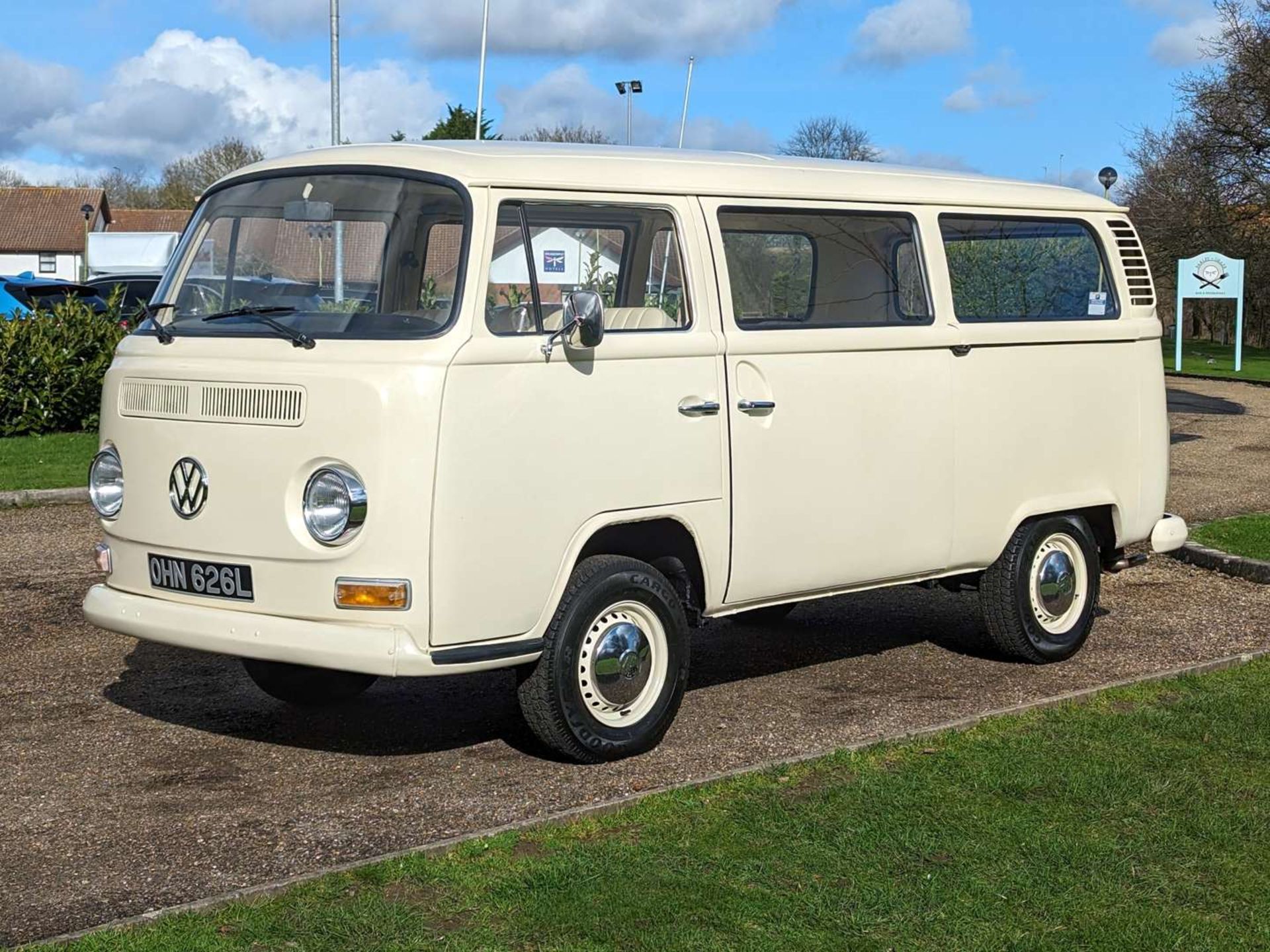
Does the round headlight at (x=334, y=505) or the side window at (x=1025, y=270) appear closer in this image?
the round headlight at (x=334, y=505)

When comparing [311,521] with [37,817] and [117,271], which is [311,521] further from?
[117,271]

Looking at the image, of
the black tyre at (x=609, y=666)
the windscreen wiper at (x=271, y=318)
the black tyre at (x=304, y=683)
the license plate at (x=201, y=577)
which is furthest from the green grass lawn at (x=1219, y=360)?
the license plate at (x=201, y=577)

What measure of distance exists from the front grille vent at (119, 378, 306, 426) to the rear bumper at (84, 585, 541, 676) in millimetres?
681

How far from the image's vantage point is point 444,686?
7652 millimetres

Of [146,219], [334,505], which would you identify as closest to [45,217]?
[146,219]

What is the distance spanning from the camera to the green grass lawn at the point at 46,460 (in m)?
13.9

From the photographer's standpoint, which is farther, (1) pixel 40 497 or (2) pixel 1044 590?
(1) pixel 40 497

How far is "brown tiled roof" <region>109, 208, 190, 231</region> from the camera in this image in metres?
85.2

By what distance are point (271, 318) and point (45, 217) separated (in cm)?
8897

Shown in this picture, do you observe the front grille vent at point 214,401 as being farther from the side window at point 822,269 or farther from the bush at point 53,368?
the bush at point 53,368

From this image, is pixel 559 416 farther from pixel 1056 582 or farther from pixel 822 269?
pixel 1056 582

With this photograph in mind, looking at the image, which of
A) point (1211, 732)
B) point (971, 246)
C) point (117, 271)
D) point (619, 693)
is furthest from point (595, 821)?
point (117, 271)

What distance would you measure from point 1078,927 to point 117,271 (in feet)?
134

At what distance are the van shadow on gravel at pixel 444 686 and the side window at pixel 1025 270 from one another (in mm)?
1703
